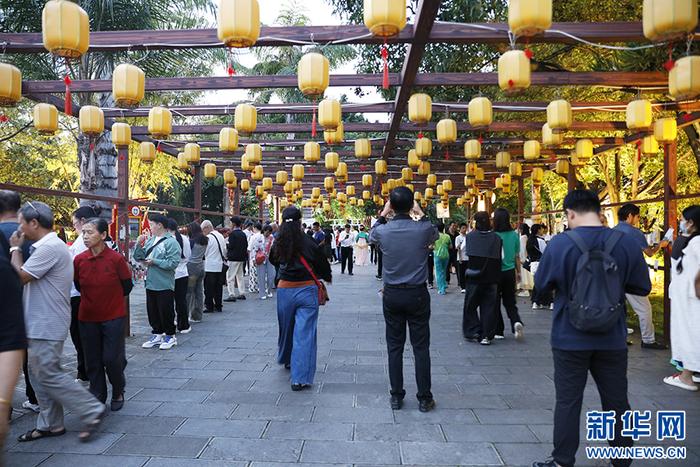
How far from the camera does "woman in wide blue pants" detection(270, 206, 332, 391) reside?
5.16 metres

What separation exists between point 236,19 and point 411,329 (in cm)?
336

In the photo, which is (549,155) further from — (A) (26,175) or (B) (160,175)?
(A) (26,175)

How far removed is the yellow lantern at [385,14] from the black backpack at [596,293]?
9.52 ft

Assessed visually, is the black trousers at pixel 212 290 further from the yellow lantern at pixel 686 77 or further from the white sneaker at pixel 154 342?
the yellow lantern at pixel 686 77

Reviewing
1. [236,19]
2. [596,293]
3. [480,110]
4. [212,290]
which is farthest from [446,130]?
[596,293]

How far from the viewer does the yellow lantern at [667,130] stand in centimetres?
747

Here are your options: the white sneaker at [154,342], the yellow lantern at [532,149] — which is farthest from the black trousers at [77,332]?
the yellow lantern at [532,149]

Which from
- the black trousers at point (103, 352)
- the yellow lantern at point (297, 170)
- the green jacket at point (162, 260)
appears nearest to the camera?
the black trousers at point (103, 352)

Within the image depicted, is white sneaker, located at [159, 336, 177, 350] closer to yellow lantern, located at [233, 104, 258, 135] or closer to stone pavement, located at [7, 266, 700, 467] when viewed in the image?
stone pavement, located at [7, 266, 700, 467]

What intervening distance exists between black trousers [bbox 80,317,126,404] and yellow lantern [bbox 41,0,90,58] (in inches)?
109

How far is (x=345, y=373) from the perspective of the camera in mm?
5605

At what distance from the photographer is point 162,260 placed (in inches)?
254

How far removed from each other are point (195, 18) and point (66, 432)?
14600mm

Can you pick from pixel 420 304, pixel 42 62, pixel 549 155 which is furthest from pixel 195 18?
pixel 420 304
